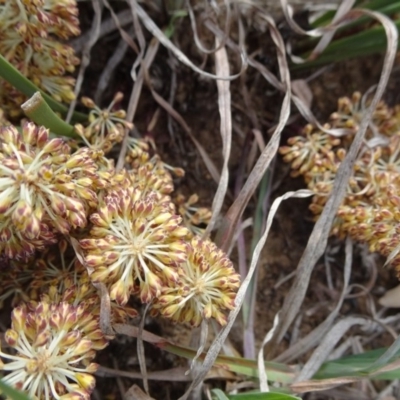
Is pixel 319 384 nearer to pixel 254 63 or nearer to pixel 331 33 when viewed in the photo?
pixel 254 63

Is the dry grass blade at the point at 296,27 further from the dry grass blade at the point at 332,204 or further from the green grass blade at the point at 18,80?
the green grass blade at the point at 18,80

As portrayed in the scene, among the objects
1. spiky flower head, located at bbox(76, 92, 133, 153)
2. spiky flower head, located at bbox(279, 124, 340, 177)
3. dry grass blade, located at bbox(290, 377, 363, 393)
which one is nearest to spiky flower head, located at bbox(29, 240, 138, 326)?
spiky flower head, located at bbox(76, 92, 133, 153)

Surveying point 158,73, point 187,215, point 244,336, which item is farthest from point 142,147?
point 244,336

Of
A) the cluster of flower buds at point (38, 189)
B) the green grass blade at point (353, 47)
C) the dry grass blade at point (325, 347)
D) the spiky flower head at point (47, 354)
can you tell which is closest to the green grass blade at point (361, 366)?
the dry grass blade at point (325, 347)

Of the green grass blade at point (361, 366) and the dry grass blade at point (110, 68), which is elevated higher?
A: the dry grass blade at point (110, 68)

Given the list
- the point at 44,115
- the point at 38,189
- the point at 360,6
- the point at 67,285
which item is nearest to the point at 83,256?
the point at 67,285

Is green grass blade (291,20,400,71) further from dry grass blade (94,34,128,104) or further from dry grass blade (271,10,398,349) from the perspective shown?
dry grass blade (94,34,128,104)
